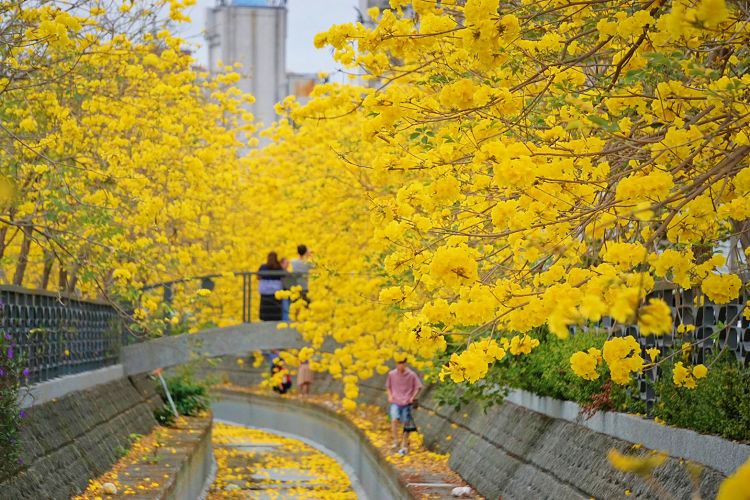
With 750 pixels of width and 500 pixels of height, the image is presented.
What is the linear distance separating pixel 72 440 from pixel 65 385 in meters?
1.45

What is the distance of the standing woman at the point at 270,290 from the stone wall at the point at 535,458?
27.0 ft

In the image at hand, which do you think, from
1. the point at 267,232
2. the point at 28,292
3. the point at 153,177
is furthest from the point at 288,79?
the point at 28,292

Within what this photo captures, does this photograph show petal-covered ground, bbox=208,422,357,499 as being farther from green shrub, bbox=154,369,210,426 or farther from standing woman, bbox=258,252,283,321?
standing woman, bbox=258,252,283,321

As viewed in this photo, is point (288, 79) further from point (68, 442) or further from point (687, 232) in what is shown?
point (687, 232)

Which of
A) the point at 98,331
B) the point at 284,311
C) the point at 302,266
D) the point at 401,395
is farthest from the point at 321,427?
the point at 98,331

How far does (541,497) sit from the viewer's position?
32.2 feet

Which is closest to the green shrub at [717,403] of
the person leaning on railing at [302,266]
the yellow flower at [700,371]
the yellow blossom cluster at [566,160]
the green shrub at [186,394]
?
the yellow flower at [700,371]

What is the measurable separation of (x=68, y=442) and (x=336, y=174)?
35.2ft

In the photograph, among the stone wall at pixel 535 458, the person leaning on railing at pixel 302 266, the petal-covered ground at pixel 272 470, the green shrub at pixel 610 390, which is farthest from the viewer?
the person leaning on railing at pixel 302 266

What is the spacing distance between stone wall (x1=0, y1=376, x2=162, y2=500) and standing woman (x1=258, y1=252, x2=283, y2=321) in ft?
25.6

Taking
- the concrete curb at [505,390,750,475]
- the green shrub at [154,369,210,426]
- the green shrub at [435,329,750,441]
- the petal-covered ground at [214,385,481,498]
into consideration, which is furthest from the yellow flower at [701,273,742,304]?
the green shrub at [154,369,210,426]

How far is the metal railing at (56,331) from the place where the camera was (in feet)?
35.6

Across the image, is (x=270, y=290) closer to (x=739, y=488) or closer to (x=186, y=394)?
(x=186, y=394)

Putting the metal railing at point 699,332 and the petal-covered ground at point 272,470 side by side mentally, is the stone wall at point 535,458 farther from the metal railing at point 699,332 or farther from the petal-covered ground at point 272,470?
the petal-covered ground at point 272,470
